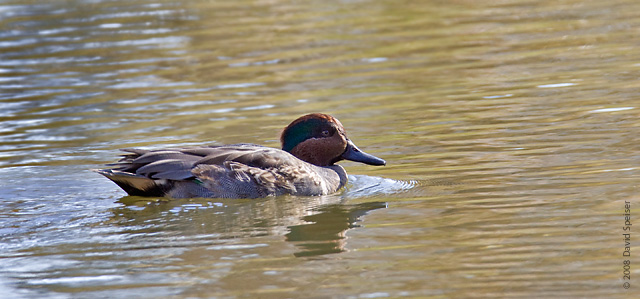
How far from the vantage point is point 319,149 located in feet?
30.0

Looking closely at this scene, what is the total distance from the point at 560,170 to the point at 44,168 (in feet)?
15.8

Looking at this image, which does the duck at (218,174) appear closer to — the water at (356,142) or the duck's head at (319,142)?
the water at (356,142)

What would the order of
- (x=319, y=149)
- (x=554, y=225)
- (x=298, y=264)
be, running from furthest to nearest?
(x=319, y=149) < (x=554, y=225) < (x=298, y=264)

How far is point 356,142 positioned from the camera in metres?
10.4

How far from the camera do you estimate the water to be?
6.24m

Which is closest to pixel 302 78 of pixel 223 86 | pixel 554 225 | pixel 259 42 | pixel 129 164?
pixel 223 86

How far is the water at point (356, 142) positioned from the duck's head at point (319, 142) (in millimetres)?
340

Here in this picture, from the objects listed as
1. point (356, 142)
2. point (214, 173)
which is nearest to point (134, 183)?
point (214, 173)

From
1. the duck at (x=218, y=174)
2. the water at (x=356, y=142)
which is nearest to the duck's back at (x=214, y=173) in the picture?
the duck at (x=218, y=174)

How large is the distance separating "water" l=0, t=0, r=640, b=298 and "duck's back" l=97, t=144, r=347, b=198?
6.1 inches

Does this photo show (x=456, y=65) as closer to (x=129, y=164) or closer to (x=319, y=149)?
(x=319, y=149)

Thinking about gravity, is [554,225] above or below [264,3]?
below

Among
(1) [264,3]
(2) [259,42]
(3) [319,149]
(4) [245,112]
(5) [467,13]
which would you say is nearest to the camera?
(3) [319,149]

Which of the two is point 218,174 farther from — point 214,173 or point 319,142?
point 319,142
